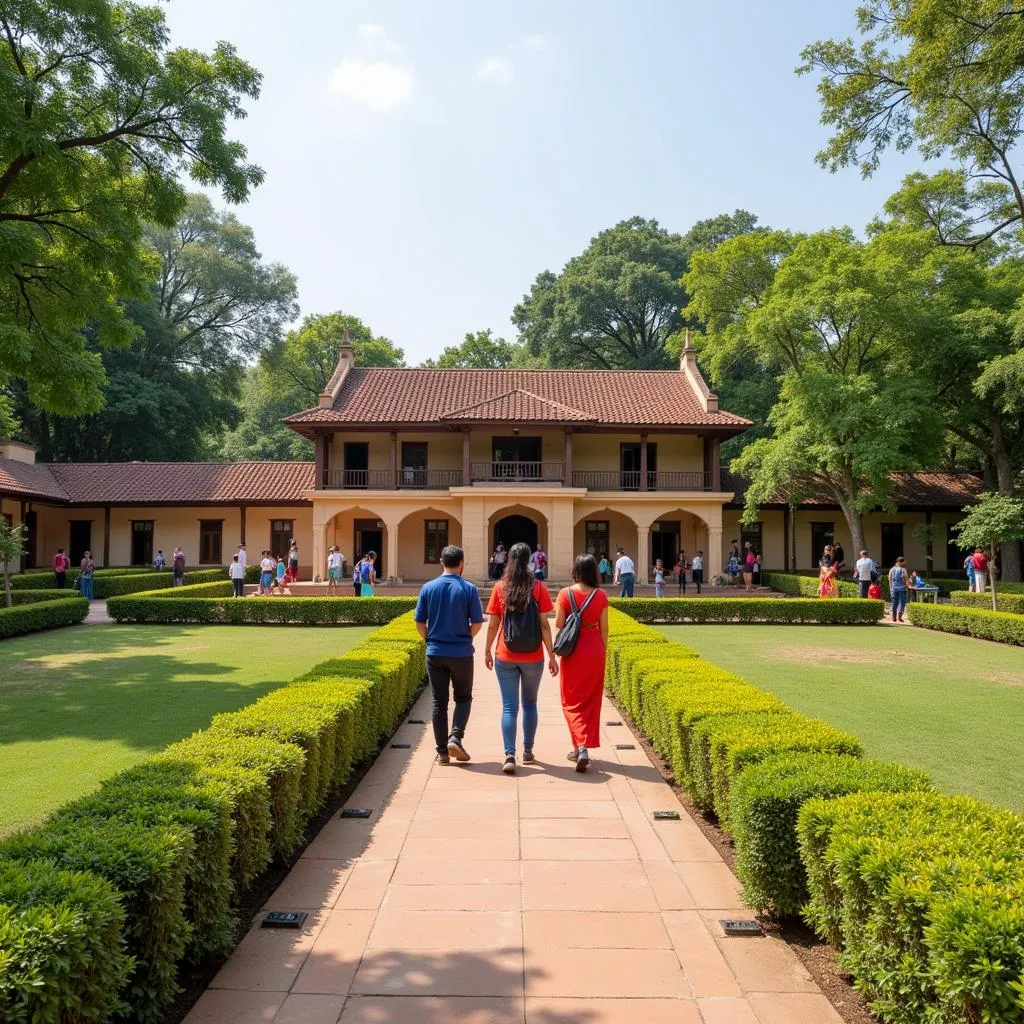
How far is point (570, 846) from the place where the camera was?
180 inches

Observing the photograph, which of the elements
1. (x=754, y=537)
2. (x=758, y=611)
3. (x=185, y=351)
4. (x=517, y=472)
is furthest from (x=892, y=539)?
(x=185, y=351)

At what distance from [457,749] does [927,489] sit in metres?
30.7

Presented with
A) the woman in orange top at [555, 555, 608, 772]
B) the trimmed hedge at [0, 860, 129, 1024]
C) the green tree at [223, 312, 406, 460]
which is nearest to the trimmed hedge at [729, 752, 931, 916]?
the woman in orange top at [555, 555, 608, 772]

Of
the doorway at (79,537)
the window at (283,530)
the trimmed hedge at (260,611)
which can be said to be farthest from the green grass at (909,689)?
the doorway at (79,537)

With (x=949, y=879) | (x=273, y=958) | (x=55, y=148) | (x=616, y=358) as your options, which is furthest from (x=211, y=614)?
(x=616, y=358)

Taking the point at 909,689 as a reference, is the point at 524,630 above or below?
above

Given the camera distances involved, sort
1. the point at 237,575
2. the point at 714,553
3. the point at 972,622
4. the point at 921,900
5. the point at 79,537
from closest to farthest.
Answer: the point at 921,900
the point at 972,622
the point at 237,575
the point at 714,553
the point at 79,537

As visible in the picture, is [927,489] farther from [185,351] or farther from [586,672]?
[185,351]

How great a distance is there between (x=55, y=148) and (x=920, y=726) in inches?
525

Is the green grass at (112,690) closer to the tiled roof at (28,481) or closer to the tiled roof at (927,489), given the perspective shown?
the tiled roof at (28,481)

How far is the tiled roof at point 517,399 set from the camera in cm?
2712

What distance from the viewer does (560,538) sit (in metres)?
26.7

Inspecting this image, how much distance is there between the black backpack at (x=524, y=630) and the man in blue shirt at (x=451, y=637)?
26 cm

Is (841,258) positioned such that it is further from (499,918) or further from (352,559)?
(499,918)
